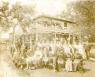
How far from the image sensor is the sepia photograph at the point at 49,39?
630 cm

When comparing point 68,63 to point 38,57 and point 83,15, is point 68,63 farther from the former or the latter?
point 83,15

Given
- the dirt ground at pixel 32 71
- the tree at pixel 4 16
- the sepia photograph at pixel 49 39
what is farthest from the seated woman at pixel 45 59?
the tree at pixel 4 16

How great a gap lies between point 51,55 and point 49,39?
17.1 inches

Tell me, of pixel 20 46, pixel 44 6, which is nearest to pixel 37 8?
pixel 44 6

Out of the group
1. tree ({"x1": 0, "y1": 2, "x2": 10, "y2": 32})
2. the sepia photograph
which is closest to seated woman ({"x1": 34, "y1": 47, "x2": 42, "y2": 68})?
the sepia photograph

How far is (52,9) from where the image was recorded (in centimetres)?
636

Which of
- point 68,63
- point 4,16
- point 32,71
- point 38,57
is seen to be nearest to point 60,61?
point 68,63

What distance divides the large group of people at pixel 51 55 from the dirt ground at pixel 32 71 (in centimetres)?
11

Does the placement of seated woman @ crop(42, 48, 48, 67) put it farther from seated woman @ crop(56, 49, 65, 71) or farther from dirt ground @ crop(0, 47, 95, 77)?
seated woman @ crop(56, 49, 65, 71)

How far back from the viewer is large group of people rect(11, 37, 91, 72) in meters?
6.29

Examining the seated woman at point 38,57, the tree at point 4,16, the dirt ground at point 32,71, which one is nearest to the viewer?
the dirt ground at point 32,71

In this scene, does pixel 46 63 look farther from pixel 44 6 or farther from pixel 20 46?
pixel 44 6

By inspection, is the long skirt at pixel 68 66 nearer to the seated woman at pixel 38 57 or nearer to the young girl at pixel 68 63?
the young girl at pixel 68 63

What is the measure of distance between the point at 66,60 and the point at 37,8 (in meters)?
1.61
